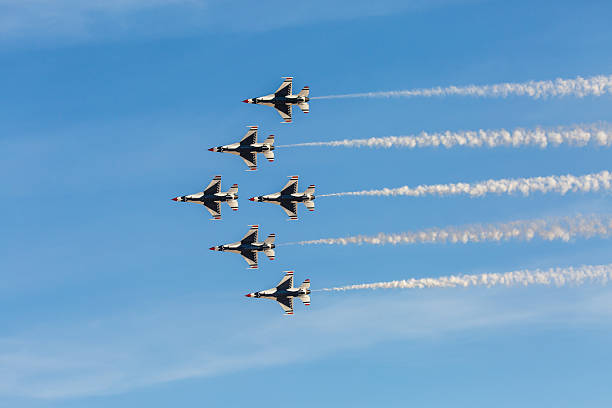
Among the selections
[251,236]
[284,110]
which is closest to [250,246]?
[251,236]

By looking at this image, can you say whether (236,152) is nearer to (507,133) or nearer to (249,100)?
(249,100)

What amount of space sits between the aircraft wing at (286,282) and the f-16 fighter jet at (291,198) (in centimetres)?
1035

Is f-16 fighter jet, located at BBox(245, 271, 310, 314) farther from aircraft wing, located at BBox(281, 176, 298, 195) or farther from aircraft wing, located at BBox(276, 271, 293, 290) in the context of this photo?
aircraft wing, located at BBox(281, 176, 298, 195)

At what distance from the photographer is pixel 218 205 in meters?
154

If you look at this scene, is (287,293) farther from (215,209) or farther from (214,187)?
(214,187)

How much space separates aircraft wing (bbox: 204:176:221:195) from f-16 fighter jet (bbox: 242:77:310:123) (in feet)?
47.2

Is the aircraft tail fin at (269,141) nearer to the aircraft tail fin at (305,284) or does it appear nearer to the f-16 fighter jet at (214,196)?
the f-16 fighter jet at (214,196)

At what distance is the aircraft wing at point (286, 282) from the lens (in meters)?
154

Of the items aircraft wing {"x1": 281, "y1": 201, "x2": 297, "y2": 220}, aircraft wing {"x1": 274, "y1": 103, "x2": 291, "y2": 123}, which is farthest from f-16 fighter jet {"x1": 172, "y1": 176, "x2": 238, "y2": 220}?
aircraft wing {"x1": 274, "y1": 103, "x2": 291, "y2": 123}

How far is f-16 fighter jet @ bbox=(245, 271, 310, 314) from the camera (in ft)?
498

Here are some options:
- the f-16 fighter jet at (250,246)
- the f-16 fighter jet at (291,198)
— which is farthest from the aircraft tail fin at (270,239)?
the f-16 fighter jet at (291,198)

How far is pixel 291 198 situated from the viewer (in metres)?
149

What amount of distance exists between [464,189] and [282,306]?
3924cm

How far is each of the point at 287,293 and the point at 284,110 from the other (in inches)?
1115
